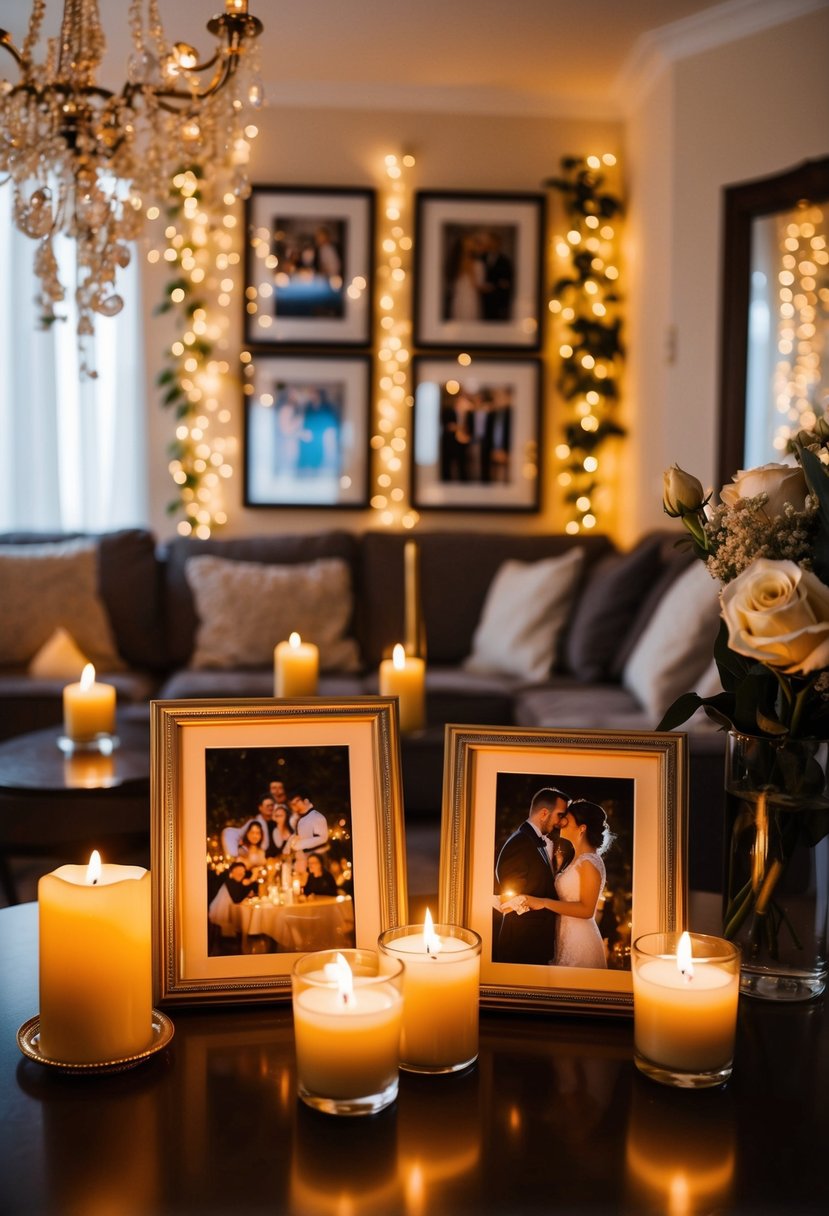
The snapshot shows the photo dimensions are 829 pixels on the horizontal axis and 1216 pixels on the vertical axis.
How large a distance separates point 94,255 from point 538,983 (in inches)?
91.5

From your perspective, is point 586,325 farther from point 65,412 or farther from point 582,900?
point 582,900

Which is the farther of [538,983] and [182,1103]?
[538,983]

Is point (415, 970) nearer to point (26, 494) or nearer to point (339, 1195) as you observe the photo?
point (339, 1195)

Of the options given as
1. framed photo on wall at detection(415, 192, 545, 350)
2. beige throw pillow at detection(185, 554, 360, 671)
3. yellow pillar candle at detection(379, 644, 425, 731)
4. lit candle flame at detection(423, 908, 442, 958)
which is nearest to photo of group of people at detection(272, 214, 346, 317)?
framed photo on wall at detection(415, 192, 545, 350)

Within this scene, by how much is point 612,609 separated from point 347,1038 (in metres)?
3.21

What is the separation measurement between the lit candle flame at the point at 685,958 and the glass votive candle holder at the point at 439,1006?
15cm

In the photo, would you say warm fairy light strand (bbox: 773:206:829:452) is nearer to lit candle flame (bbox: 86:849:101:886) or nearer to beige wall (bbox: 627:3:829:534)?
beige wall (bbox: 627:3:829:534)

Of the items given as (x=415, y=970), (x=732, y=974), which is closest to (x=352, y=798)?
(x=415, y=970)

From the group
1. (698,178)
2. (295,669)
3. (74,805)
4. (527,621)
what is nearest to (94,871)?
(74,805)

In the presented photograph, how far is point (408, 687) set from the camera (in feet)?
7.85

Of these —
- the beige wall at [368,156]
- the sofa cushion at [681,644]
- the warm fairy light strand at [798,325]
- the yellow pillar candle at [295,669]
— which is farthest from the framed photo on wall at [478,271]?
the yellow pillar candle at [295,669]

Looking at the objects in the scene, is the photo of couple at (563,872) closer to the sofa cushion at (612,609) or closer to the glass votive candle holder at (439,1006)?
the glass votive candle holder at (439,1006)

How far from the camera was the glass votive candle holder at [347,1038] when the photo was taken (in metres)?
0.79

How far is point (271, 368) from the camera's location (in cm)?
485
